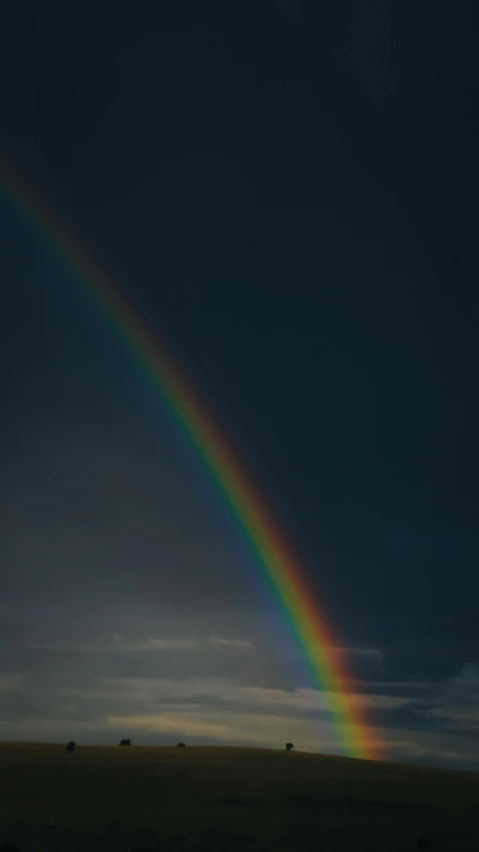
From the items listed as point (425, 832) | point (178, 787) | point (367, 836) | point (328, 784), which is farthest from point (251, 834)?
point (328, 784)

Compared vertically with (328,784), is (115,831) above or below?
below

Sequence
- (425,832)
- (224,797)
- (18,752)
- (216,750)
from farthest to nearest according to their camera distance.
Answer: (216,750) < (18,752) < (224,797) < (425,832)

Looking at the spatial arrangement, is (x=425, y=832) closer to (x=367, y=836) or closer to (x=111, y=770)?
(x=367, y=836)

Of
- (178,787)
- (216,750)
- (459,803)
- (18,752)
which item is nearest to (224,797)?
(178,787)

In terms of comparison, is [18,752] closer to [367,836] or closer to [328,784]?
[328,784]

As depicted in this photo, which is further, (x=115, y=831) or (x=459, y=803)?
(x=459, y=803)

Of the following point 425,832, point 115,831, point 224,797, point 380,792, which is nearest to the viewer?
point 115,831
